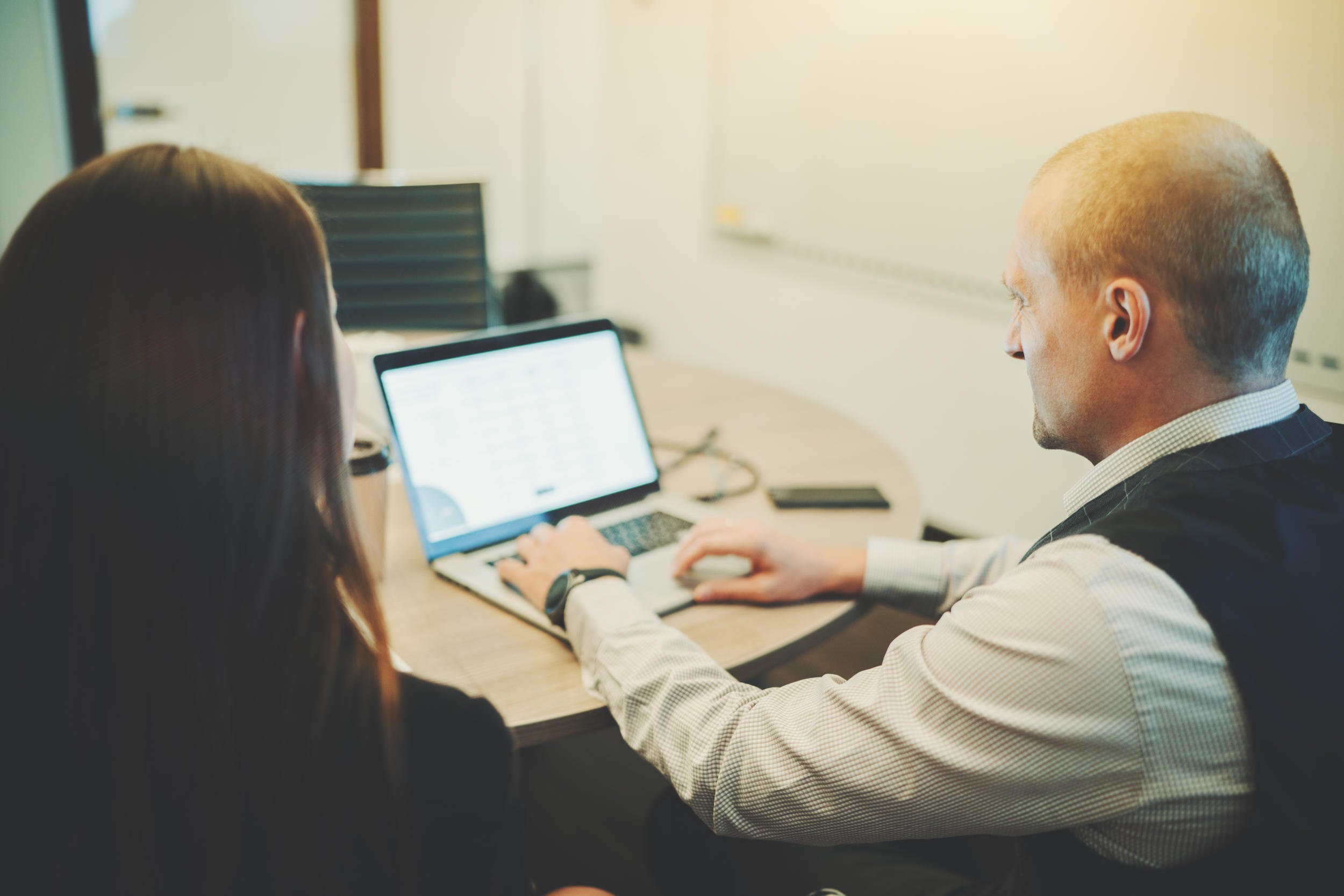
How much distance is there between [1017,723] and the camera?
722 mm

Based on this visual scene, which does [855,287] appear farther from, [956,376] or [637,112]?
[637,112]

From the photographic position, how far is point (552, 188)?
463 cm

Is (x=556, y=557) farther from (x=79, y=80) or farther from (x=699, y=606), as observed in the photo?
(x=79, y=80)

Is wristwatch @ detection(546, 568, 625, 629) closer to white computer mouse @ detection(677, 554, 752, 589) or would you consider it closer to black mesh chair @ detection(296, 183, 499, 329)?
white computer mouse @ detection(677, 554, 752, 589)

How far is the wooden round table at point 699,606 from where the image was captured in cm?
98

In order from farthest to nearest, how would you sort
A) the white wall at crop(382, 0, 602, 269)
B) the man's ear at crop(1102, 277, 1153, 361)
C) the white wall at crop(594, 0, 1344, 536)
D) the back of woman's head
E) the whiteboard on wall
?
the white wall at crop(382, 0, 602, 269), the white wall at crop(594, 0, 1344, 536), the whiteboard on wall, the man's ear at crop(1102, 277, 1153, 361), the back of woman's head

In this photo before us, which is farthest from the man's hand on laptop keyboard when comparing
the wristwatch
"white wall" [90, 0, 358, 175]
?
"white wall" [90, 0, 358, 175]

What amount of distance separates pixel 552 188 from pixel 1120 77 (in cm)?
279

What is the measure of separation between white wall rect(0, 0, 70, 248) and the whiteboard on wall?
2.29 metres

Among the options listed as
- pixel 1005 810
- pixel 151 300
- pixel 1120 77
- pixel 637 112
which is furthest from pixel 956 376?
pixel 151 300

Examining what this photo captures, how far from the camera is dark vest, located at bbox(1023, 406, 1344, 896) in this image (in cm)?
68

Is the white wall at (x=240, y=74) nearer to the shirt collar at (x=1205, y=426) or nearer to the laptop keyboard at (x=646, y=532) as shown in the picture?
the laptop keyboard at (x=646, y=532)

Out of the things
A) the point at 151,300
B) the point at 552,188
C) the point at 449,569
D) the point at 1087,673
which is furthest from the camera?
Answer: the point at 552,188

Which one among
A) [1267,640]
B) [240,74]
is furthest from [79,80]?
[1267,640]
